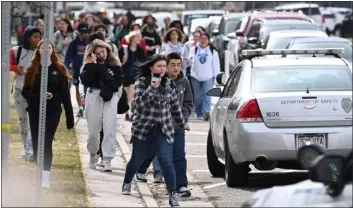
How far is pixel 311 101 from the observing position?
12.1 meters

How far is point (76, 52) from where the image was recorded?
2161cm

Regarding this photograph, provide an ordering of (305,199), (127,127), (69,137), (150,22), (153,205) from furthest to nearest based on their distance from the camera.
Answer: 1. (150,22)
2. (127,127)
3. (69,137)
4. (153,205)
5. (305,199)

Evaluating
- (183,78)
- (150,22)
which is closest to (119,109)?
(183,78)

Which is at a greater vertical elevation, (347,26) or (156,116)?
(156,116)

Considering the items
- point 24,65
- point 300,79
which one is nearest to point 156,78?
point 300,79

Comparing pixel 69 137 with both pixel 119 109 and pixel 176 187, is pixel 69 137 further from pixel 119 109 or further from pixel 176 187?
pixel 176 187

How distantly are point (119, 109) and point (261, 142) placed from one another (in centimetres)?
289

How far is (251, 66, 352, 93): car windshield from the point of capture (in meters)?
12.4

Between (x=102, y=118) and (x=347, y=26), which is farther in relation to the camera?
(x=347, y=26)

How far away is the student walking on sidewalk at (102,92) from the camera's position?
13.8 meters

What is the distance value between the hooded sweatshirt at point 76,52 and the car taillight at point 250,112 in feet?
31.1

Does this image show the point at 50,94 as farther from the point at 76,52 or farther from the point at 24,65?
the point at 76,52

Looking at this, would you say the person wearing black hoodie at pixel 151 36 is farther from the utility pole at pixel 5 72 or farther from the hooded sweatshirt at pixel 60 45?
the utility pole at pixel 5 72

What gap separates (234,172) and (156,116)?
1610mm
